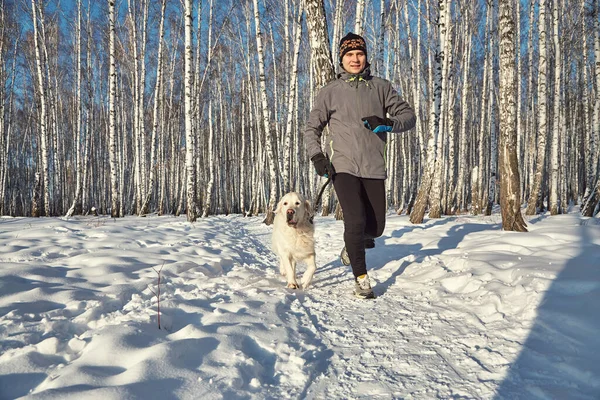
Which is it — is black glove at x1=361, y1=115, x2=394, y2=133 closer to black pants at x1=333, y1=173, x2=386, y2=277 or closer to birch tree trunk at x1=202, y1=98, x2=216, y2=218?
black pants at x1=333, y1=173, x2=386, y2=277

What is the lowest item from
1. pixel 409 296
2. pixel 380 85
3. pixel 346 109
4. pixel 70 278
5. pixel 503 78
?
pixel 409 296

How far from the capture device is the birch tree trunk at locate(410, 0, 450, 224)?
7922mm

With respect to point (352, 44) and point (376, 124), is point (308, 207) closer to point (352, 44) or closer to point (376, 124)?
point (376, 124)

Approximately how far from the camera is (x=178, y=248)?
4.57 m

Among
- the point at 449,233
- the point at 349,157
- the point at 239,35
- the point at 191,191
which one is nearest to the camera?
the point at 349,157

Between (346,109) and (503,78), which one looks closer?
(346,109)

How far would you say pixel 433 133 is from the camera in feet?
27.0

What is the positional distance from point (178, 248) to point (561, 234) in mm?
5156

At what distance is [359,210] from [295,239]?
0.80 metres

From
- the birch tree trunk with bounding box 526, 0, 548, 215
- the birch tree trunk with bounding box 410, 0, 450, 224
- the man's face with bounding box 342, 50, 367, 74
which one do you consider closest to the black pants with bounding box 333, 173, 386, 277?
the man's face with bounding box 342, 50, 367, 74

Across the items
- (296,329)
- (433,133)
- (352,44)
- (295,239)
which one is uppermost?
(433,133)

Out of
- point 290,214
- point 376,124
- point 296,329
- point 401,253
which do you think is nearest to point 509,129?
point 401,253

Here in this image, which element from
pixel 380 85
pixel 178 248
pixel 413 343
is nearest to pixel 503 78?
pixel 380 85

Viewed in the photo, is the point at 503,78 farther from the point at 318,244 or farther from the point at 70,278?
the point at 70,278
